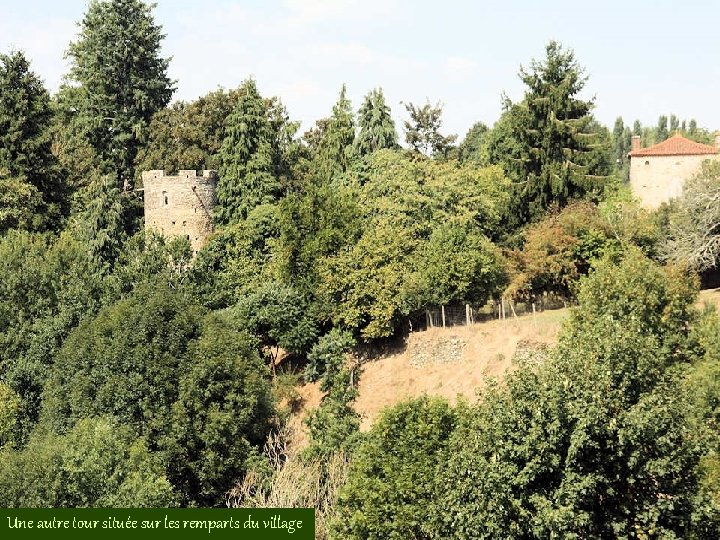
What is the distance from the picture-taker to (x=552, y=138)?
154 feet

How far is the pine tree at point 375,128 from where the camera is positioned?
176 ft

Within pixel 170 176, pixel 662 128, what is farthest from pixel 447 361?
pixel 662 128

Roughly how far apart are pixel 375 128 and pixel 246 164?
764 cm

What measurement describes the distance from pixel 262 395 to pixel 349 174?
17741 mm

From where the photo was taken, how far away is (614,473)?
22.4 metres

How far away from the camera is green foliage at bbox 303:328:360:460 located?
104 ft

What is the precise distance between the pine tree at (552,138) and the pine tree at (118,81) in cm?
2263

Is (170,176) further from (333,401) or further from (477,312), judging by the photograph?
(333,401)

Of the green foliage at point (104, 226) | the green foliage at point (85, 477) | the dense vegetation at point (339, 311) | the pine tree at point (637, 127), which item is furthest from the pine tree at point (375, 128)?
the pine tree at point (637, 127)

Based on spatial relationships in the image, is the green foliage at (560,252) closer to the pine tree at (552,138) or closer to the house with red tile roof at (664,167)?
the pine tree at (552,138)

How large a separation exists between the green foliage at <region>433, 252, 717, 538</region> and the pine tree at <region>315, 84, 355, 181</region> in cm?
3111

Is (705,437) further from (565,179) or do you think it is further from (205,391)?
(565,179)

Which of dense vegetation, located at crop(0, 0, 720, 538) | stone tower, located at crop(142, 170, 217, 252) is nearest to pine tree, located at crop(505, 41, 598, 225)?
dense vegetation, located at crop(0, 0, 720, 538)

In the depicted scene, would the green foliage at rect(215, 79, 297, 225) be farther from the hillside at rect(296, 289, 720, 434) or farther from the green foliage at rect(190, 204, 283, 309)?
the hillside at rect(296, 289, 720, 434)
